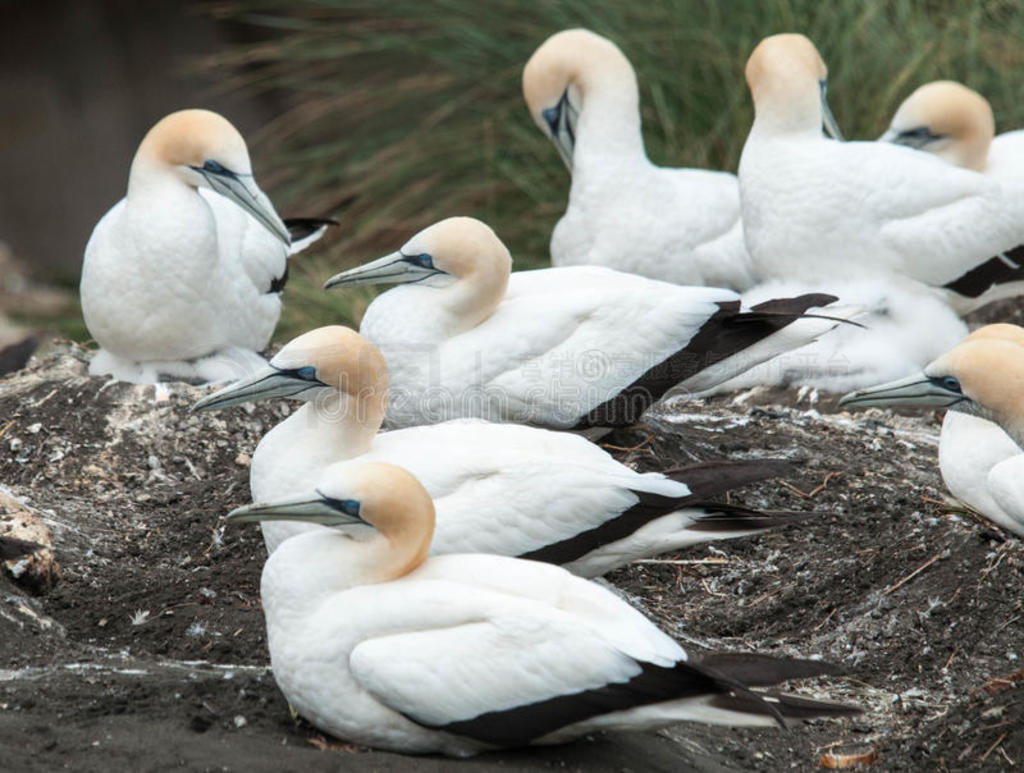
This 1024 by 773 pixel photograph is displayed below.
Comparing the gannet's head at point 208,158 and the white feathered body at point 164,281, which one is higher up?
the gannet's head at point 208,158

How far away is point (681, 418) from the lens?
6.45 m

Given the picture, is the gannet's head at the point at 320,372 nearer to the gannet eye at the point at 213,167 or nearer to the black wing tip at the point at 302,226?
the gannet eye at the point at 213,167

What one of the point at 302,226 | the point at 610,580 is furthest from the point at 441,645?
the point at 302,226

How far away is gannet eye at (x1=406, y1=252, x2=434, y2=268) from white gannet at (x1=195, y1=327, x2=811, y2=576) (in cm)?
103

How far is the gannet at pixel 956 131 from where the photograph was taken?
748 cm

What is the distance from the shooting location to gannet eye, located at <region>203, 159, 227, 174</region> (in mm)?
6391

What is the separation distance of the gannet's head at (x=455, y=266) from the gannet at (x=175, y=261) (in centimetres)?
95

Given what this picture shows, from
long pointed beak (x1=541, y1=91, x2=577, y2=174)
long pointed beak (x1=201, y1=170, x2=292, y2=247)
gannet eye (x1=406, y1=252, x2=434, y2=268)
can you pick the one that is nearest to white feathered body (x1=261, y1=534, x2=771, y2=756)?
gannet eye (x1=406, y1=252, x2=434, y2=268)

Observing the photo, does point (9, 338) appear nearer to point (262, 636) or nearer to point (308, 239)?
point (308, 239)

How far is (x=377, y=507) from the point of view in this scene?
147 inches

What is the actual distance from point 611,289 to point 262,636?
1852mm

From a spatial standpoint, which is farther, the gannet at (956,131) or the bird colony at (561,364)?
the gannet at (956,131)

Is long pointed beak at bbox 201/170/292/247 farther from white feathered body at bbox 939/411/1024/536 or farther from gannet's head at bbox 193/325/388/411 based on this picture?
white feathered body at bbox 939/411/1024/536

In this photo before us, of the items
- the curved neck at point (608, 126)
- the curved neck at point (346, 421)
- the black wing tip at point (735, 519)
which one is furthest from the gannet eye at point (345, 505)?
the curved neck at point (608, 126)
